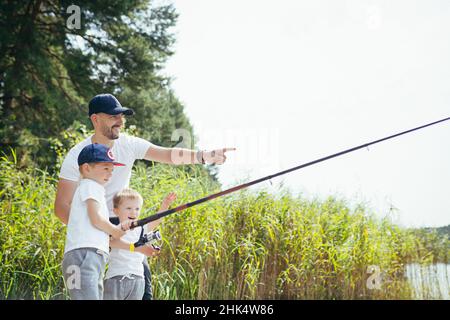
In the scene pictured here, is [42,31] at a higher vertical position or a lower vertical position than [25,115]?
higher

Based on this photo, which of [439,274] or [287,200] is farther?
[439,274]

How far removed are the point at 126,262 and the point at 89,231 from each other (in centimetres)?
37

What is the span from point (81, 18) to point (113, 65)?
4.00 ft

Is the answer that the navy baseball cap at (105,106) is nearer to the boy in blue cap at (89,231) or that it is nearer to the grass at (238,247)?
the boy in blue cap at (89,231)

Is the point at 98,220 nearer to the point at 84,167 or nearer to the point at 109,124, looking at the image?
the point at 84,167

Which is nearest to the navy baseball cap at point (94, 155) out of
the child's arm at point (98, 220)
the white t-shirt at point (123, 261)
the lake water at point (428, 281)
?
the child's arm at point (98, 220)

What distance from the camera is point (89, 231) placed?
2031 millimetres

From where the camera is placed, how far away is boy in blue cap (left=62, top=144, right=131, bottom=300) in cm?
199

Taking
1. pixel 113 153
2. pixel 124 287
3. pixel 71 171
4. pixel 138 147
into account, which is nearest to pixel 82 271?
pixel 124 287

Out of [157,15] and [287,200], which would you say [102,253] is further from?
[157,15]

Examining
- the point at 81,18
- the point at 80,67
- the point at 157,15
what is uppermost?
the point at 157,15

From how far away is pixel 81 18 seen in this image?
10.2m

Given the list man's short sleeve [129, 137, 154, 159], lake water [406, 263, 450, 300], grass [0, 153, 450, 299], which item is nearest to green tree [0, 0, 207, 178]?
grass [0, 153, 450, 299]
